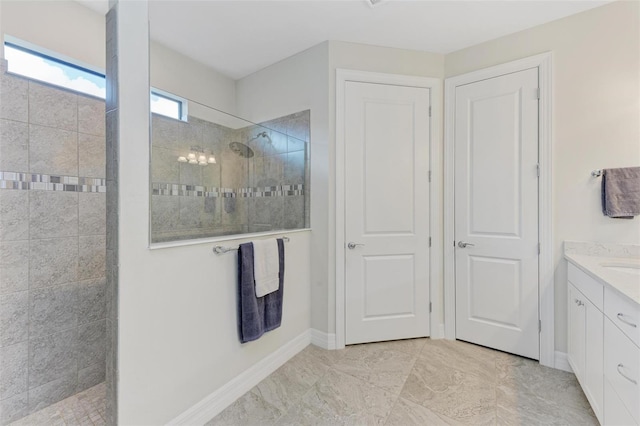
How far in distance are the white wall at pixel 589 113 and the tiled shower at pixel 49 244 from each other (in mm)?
3267

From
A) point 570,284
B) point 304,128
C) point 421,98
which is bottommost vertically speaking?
point 570,284

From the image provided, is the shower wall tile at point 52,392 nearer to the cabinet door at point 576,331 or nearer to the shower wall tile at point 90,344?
the shower wall tile at point 90,344

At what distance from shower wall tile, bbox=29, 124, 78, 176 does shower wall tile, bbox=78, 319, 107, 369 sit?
40.4 inches

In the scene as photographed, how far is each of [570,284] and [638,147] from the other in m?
1.00

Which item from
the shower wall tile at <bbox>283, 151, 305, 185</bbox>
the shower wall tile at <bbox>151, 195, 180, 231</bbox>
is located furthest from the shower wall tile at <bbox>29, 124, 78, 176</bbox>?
the shower wall tile at <bbox>283, 151, 305, 185</bbox>

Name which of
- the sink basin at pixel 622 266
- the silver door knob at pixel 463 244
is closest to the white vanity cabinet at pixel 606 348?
the sink basin at pixel 622 266

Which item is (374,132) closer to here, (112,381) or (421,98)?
(421,98)

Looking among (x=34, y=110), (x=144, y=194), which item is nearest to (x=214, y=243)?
(x=144, y=194)

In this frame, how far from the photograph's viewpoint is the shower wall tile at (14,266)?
1.54 metres

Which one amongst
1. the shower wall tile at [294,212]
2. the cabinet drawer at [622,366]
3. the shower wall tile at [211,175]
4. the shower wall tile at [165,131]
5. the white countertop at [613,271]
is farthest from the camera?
the shower wall tile at [294,212]

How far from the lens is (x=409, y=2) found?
1923 mm

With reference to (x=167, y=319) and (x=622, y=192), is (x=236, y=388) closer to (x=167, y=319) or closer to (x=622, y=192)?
(x=167, y=319)

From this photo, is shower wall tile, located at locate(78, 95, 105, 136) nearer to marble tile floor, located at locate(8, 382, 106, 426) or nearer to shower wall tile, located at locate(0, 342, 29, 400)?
shower wall tile, located at locate(0, 342, 29, 400)

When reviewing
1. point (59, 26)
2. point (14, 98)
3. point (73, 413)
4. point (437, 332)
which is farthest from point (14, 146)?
point (437, 332)
